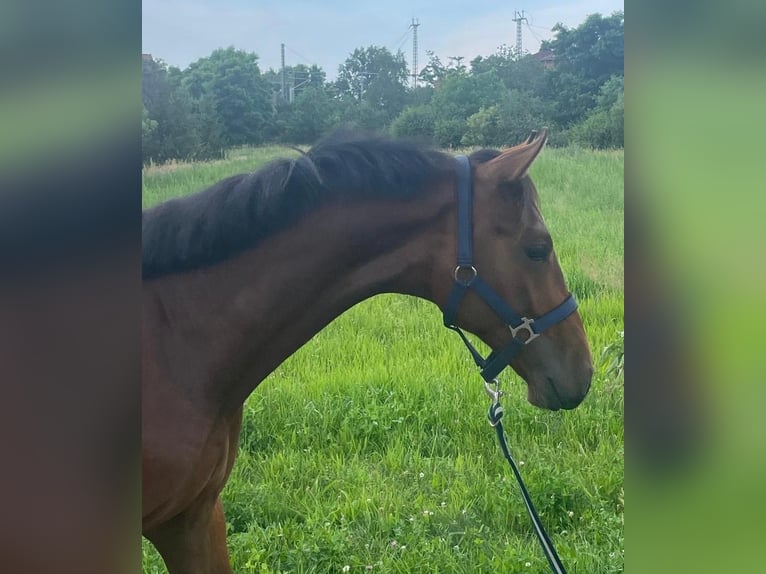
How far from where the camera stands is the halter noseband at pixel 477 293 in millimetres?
1846

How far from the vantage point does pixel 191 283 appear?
1.90 metres

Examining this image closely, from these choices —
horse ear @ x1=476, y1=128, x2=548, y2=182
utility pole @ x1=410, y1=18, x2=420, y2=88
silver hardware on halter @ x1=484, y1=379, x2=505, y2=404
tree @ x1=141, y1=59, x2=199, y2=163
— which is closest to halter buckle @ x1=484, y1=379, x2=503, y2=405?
silver hardware on halter @ x1=484, y1=379, x2=505, y2=404

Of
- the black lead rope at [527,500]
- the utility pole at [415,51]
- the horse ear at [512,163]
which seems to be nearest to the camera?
the horse ear at [512,163]

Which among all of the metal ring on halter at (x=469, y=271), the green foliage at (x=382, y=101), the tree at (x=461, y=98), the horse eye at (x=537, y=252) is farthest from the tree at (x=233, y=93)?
the horse eye at (x=537, y=252)

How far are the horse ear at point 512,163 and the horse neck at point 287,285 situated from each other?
0.13m

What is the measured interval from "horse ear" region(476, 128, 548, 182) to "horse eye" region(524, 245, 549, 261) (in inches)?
7.8

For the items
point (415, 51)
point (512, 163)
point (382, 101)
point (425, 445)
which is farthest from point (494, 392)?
point (415, 51)

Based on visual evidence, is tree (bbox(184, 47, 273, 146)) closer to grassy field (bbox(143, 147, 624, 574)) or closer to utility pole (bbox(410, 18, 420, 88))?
grassy field (bbox(143, 147, 624, 574))

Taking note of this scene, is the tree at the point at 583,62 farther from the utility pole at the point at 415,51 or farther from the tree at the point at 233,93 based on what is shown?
the tree at the point at 233,93

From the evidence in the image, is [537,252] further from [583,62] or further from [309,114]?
[309,114]

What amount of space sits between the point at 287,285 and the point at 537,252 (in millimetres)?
697
